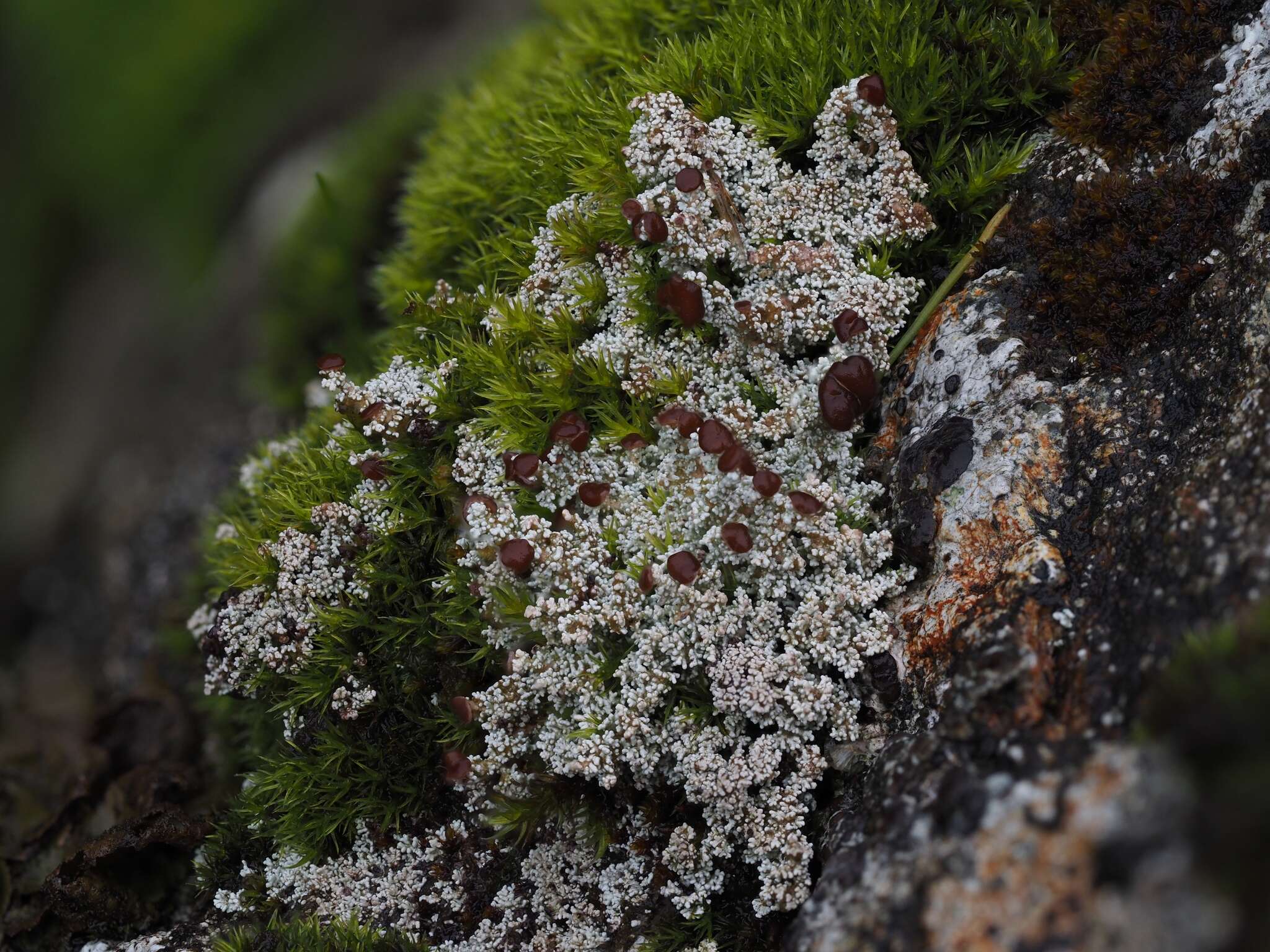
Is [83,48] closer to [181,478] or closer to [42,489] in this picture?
[42,489]

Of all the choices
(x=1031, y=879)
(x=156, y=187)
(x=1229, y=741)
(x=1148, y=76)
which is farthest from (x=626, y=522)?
(x=156, y=187)

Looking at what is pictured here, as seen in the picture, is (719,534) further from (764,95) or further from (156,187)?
(156,187)

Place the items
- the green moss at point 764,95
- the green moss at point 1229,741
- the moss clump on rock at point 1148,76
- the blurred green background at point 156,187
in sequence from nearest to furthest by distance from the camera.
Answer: the green moss at point 1229,741, the moss clump on rock at point 1148,76, the green moss at point 764,95, the blurred green background at point 156,187

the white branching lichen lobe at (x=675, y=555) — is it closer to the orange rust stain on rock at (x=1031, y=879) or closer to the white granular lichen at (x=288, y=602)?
the white granular lichen at (x=288, y=602)

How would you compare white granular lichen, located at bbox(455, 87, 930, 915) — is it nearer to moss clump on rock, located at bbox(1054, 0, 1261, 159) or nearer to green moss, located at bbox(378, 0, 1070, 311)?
green moss, located at bbox(378, 0, 1070, 311)

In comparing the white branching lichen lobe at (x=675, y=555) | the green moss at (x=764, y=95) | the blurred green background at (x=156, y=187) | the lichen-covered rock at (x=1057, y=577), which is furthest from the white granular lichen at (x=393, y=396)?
the blurred green background at (x=156, y=187)

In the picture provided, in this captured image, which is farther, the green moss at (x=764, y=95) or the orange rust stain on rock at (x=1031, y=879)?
the green moss at (x=764, y=95)
